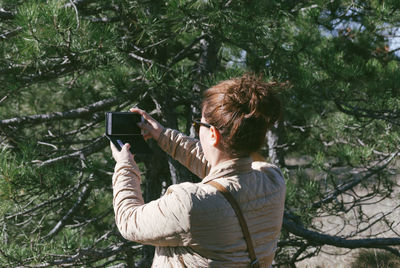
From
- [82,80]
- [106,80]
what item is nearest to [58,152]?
[106,80]

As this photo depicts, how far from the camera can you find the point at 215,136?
113 cm

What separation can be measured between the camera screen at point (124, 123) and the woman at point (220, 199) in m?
0.17

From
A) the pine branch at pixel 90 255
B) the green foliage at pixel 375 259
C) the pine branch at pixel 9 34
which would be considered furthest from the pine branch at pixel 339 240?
the pine branch at pixel 9 34

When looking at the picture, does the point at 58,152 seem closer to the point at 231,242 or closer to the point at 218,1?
the point at 218,1

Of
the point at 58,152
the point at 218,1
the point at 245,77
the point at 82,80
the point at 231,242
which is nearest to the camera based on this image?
the point at 231,242

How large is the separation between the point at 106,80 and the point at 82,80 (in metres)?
0.62

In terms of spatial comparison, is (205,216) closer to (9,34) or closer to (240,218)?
(240,218)

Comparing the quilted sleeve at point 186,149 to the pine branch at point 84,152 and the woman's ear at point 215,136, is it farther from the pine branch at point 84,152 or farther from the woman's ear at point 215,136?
the pine branch at point 84,152

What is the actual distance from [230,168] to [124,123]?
1.59ft

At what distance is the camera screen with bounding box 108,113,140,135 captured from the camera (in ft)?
4.53

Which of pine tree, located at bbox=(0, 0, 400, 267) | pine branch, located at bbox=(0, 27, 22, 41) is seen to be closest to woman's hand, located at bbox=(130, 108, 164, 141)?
pine tree, located at bbox=(0, 0, 400, 267)

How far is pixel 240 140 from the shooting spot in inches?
44.3

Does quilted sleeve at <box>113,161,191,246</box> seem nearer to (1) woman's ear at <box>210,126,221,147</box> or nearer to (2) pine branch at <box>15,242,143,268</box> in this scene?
(1) woman's ear at <box>210,126,221,147</box>

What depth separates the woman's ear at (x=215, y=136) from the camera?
1.13 m
